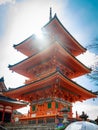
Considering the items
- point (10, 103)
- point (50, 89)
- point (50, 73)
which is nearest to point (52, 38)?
point (50, 73)

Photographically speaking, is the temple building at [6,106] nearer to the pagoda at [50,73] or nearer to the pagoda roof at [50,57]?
the pagoda at [50,73]

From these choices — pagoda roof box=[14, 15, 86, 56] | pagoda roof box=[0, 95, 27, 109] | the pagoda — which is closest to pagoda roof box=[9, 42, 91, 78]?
the pagoda

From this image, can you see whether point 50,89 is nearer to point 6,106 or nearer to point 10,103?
point 10,103

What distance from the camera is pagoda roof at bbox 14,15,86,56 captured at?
64.5 feet

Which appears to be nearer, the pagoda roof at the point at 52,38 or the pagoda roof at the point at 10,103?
the pagoda roof at the point at 52,38

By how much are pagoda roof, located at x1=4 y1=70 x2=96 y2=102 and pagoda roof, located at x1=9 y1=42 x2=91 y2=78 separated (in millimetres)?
2854

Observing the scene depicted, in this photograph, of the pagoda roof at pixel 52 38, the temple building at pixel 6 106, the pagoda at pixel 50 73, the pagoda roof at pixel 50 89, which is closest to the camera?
the pagoda roof at pixel 50 89

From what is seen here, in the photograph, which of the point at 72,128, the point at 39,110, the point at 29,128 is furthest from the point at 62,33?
the point at 72,128

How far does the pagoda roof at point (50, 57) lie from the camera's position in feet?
54.3

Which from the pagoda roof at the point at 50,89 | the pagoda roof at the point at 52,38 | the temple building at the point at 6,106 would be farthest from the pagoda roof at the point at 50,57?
the temple building at the point at 6,106

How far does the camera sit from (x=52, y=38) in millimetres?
19844

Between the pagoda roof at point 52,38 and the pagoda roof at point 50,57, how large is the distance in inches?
108

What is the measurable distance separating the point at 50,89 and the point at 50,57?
361 cm

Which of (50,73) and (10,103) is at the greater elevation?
(50,73)
